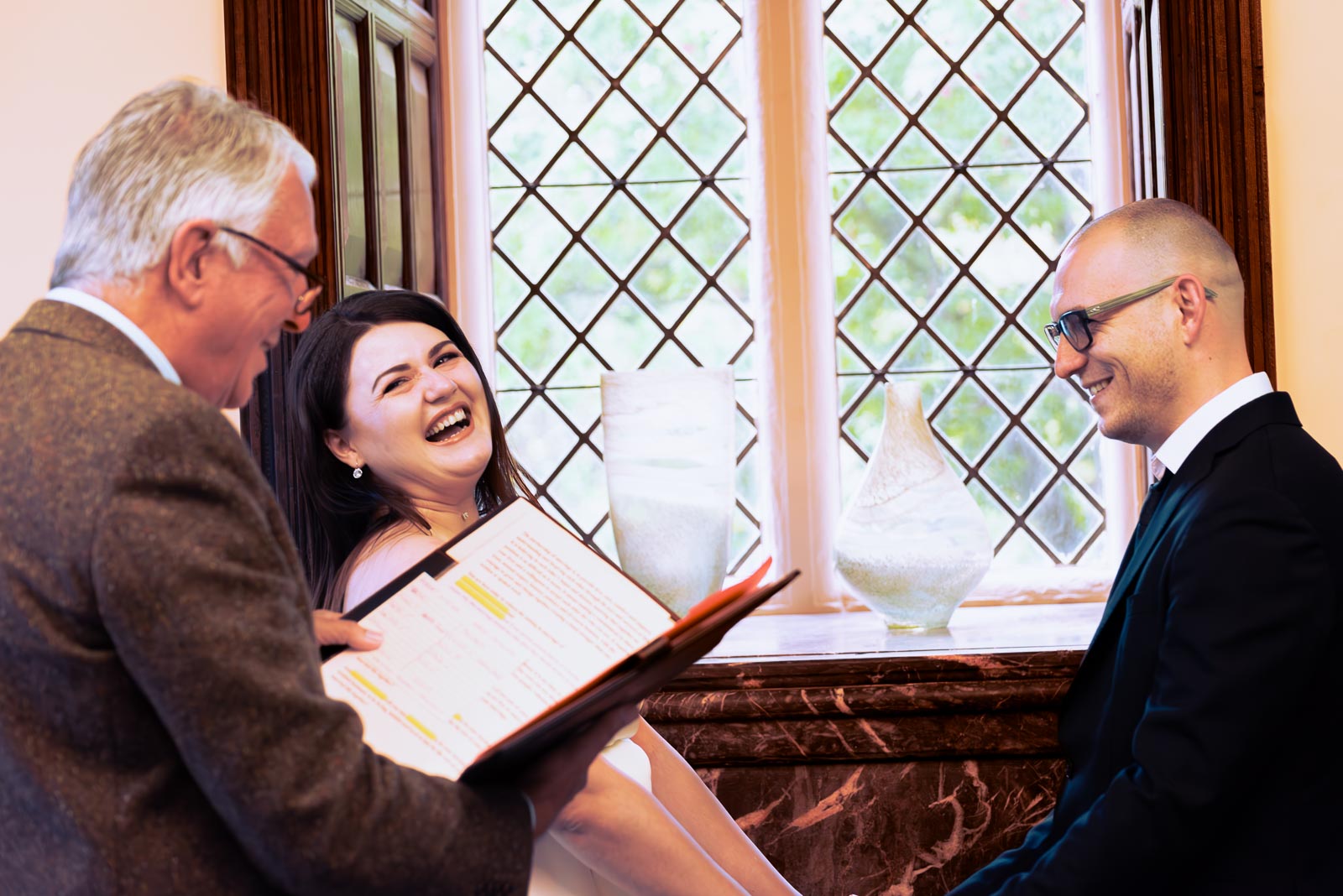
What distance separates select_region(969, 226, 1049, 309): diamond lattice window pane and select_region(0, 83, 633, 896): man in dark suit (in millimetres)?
2816

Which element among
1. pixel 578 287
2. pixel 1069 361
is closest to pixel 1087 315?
pixel 1069 361

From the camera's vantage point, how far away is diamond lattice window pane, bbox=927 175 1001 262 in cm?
379

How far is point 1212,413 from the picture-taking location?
2227mm

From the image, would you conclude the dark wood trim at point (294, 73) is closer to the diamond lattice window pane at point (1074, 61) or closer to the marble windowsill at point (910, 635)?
the marble windowsill at point (910, 635)

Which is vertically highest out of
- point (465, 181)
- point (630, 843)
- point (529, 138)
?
point (529, 138)

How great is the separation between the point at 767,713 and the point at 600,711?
5.17 feet

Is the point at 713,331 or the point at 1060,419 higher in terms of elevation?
the point at 713,331

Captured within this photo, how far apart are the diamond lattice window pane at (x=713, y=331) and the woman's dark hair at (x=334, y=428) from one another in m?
1.19

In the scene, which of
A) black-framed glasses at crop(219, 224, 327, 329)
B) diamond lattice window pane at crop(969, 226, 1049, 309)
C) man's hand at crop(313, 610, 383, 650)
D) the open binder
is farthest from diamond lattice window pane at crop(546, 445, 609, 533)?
black-framed glasses at crop(219, 224, 327, 329)

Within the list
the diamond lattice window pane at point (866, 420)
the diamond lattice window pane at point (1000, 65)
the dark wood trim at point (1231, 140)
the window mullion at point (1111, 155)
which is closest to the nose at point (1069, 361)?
the dark wood trim at point (1231, 140)

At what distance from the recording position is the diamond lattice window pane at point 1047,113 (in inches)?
149

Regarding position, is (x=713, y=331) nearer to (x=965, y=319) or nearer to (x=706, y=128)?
(x=706, y=128)

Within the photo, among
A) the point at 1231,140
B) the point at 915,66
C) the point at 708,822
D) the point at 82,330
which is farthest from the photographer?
the point at 915,66

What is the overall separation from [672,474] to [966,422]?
3.22ft
